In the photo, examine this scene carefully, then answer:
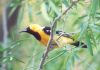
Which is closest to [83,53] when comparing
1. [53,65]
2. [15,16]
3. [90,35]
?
[53,65]

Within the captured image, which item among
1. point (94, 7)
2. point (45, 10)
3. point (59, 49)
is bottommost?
point (59, 49)

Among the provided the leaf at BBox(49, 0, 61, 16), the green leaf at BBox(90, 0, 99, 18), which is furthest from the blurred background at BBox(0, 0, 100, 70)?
the green leaf at BBox(90, 0, 99, 18)

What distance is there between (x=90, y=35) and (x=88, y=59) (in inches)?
44.9

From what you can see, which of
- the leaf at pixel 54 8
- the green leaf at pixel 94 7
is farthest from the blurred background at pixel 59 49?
the green leaf at pixel 94 7

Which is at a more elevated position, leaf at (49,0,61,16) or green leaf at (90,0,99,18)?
green leaf at (90,0,99,18)

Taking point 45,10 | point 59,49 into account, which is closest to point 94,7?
point 59,49

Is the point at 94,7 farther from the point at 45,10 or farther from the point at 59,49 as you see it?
the point at 45,10

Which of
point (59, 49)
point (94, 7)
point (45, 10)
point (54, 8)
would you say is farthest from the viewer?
point (45, 10)

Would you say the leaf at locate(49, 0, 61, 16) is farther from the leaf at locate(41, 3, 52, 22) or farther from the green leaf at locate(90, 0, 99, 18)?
the green leaf at locate(90, 0, 99, 18)

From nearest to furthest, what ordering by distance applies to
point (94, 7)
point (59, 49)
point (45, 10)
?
point (94, 7) < point (59, 49) < point (45, 10)

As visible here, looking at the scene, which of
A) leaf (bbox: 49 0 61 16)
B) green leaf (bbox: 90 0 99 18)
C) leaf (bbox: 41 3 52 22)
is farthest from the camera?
leaf (bbox: 41 3 52 22)

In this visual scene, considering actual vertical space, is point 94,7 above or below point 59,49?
above

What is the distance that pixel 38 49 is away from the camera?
300 centimetres

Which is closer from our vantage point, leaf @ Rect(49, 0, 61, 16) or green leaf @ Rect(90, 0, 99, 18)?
green leaf @ Rect(90, 0, 99, 18)
